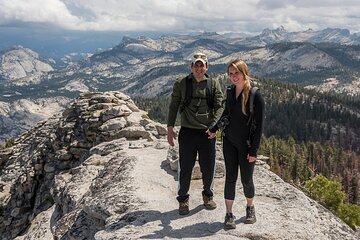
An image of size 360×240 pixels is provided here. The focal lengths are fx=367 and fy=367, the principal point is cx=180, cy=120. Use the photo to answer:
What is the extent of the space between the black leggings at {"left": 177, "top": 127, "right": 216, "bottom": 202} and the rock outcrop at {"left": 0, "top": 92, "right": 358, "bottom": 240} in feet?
3.66

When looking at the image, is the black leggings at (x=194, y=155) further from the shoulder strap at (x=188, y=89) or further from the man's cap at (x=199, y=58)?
the man's cap at (x=199, y=58)

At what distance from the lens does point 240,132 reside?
1224 cm

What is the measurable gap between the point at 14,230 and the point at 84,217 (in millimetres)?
18378

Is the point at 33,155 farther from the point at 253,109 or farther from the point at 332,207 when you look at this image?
the point at 332,207

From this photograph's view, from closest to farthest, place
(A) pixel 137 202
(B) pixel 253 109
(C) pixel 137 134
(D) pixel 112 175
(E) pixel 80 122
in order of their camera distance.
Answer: (B) pixel 253 109, (A) pixel 137 202, (D) pixel 112 175, (C) pixel 137 134, (E) pixel 80 122

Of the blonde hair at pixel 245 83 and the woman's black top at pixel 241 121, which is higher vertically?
the blonde hair at pixel 245 83

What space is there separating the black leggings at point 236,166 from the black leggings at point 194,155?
1128 millimetres

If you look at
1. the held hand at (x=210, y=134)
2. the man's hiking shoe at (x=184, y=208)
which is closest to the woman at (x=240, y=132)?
the held hand at (x=210, y=134)

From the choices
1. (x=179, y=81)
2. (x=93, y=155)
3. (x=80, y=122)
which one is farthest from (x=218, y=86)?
(x=80, y=122)

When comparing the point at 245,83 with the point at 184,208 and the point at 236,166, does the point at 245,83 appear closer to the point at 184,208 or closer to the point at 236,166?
the point at 236,166

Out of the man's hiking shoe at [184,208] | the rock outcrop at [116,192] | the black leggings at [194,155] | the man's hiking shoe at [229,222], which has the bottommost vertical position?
the rock outcrop at [116,192]

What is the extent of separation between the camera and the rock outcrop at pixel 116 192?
13574mm

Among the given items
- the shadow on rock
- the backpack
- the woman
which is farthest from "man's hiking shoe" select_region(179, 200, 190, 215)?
the backpack

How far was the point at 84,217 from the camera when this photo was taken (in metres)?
18.0
